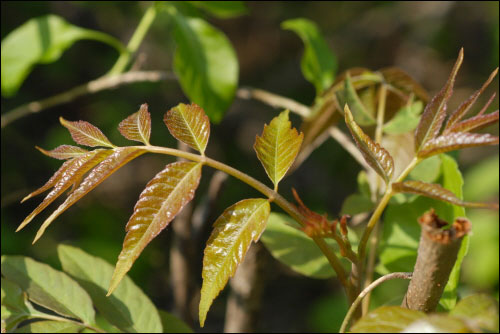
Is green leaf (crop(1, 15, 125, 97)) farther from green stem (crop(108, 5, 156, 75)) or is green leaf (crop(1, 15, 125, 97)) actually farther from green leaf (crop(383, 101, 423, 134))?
green leaf (crop(383, 101, 423, 134))

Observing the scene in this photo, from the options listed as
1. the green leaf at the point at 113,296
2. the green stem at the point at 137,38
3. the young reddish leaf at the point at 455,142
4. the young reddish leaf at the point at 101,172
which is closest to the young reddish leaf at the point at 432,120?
the young reddish leaf at the point at 455,142

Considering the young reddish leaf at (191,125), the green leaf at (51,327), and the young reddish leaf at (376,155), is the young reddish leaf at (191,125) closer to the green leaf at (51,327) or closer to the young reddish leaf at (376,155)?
the young reddish leaf at (376,155)

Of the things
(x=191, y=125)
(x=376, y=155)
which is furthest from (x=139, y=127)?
(x=376, y=155)

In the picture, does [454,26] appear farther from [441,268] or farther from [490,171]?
[441,268]

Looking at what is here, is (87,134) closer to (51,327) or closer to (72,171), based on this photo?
(72,171)

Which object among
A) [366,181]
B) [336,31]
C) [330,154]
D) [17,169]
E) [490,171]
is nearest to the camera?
[366,181]

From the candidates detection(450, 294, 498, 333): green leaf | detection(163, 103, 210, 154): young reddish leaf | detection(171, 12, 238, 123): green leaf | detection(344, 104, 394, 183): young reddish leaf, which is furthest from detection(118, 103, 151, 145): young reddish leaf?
detection(171, 12, 238, 123): green leaf

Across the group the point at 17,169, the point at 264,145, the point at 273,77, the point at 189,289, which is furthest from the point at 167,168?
the point at 273,77
